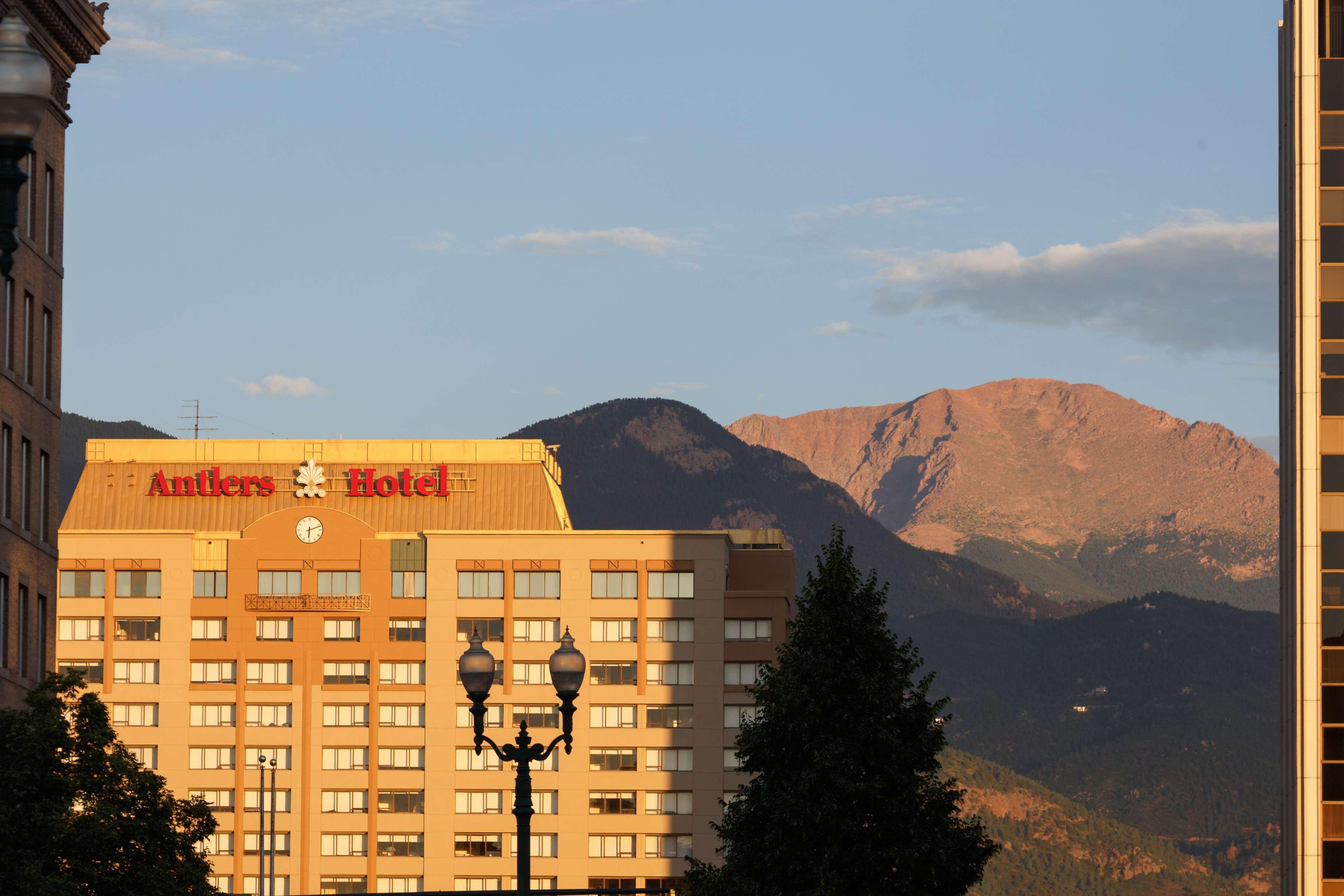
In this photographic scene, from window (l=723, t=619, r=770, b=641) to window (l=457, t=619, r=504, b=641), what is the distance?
17.8 metres

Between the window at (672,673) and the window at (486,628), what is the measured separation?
12.1 metres

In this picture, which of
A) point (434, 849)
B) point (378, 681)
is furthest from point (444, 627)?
point (434, 849)

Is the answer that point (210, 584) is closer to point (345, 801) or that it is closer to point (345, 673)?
point (345, 673)

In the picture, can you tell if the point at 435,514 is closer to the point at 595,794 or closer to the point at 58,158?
the point at 595,794

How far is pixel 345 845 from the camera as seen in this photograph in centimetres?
15788

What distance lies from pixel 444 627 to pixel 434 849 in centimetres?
1711

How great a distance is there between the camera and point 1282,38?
132750 millimetres

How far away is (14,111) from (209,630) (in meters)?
144

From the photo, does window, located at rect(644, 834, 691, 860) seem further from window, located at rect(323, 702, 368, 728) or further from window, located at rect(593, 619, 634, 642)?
window, located at rect(323, 702, 368, 728)

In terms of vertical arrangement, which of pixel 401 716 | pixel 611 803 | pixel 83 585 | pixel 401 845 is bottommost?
pixel 401 845

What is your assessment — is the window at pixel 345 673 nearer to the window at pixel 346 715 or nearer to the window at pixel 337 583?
the window at pixel 346 715

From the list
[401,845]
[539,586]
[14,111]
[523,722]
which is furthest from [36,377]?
[401,845]

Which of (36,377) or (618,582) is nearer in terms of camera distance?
(36,377)

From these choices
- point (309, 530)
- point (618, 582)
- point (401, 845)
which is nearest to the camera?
point (401, 845)
